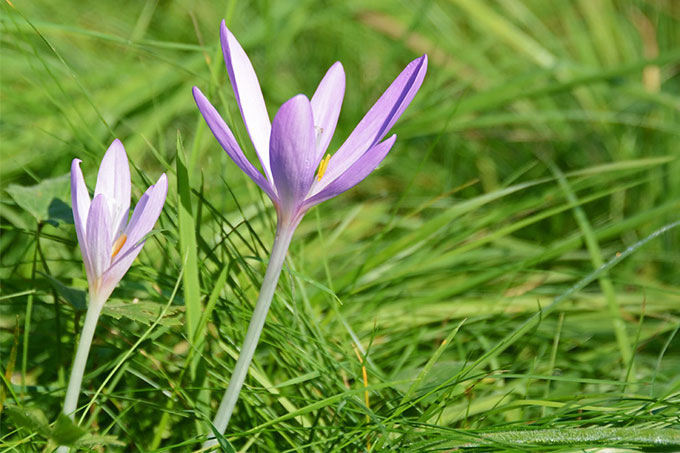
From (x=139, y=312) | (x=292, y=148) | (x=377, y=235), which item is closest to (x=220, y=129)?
(x=292, y=148)

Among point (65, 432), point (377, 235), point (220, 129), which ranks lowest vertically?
point (377, 235)

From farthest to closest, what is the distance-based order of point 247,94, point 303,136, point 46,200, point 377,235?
point 377,235 → point 46,200 → point 247,94 → point 303,136

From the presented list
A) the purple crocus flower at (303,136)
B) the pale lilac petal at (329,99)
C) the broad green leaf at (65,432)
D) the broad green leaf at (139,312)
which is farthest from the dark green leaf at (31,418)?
the pale lilac petal at (329,99)

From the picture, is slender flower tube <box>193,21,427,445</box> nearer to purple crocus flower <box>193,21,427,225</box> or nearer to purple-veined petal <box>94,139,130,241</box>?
purple crocus flower <box>193,21,427,225</box>

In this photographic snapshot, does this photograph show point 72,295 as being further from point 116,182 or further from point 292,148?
point 292,148

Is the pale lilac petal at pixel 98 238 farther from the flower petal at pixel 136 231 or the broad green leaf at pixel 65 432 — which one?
the broad green leaf at pixel 65 432

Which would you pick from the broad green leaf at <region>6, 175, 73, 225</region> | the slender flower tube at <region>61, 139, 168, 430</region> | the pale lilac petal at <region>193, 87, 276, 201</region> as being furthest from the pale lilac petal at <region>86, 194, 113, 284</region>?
the broad green leaf at <region>6, 175, 73, 225</region>

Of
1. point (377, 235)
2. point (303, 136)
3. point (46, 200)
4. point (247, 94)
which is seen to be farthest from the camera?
point (377, 235)
